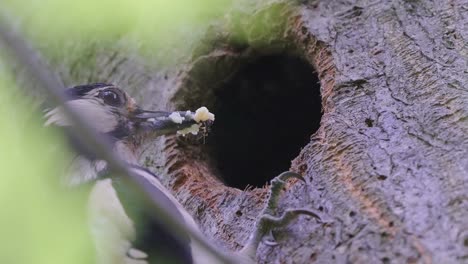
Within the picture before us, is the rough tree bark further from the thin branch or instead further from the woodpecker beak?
the thin branch

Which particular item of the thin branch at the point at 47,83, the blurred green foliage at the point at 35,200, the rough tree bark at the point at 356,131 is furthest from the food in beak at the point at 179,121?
the thin branch at the point at 47,83

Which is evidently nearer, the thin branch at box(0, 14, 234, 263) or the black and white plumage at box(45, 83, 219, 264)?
the thin branch at box(0, 14, 234, 263)

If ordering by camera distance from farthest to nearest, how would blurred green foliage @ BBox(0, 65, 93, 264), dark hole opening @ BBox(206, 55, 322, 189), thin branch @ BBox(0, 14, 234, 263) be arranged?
dark hole opening @ BBox(206, 55, 322, 189) → blurred green foliage @ BBox(0, 65, 93, 264) → thin branch @ BBox(0, 14, 234, 263)

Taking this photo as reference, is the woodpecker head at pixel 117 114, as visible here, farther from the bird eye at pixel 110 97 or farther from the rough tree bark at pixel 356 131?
the rough tree bark at pixel 356 131

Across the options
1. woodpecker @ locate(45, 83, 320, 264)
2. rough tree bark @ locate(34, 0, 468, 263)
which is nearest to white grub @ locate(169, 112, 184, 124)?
woodpecker @ locate(45, 83, 320, 264)

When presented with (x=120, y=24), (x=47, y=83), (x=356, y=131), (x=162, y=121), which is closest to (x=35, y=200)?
(x=162, y=121)

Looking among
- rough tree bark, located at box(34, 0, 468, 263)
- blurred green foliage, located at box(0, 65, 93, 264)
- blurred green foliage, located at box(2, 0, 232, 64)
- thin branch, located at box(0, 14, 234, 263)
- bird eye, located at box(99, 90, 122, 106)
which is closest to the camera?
thin branch, located at box(0, 14, 234, 263)
